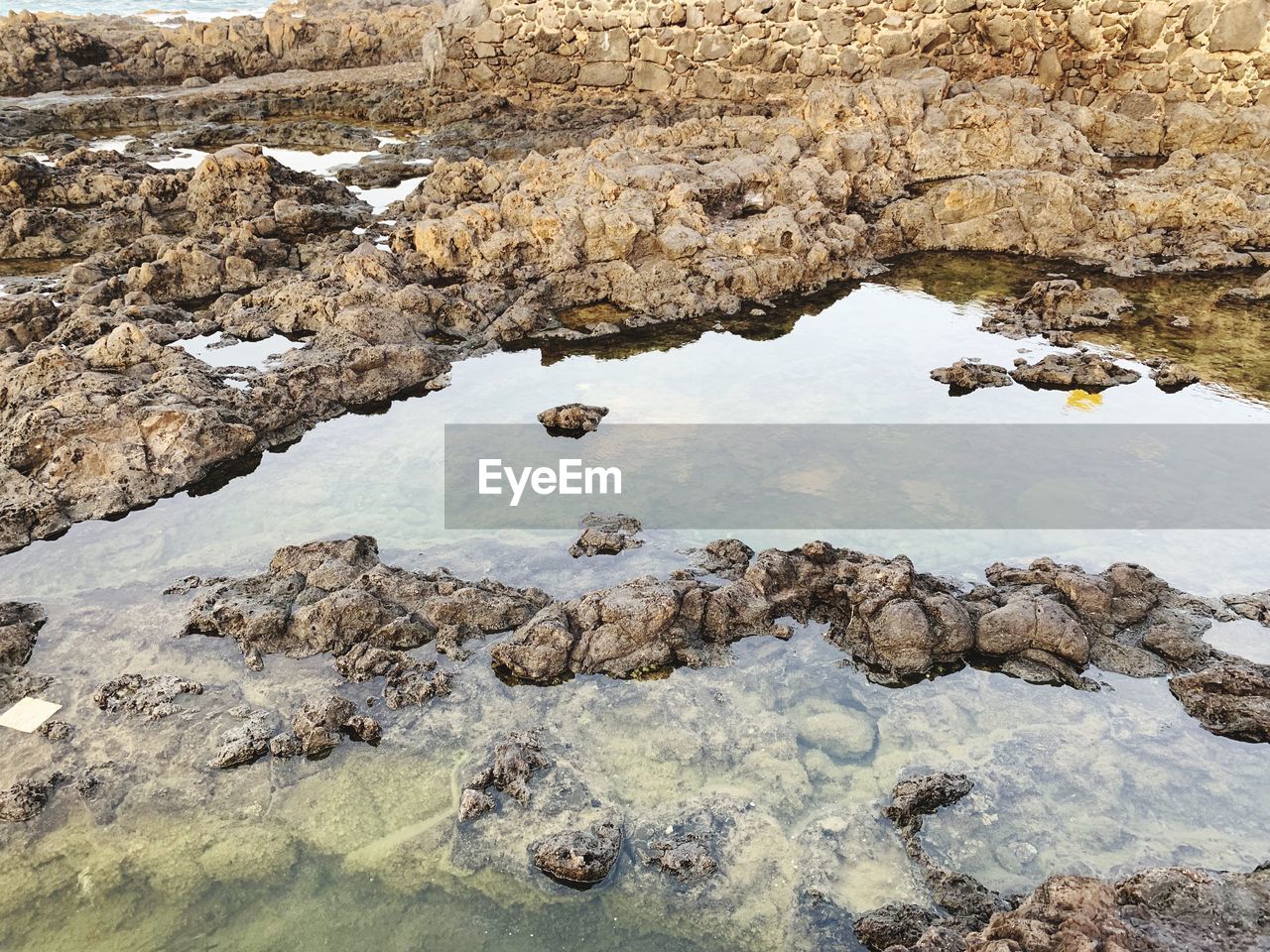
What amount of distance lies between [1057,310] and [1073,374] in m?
1.37

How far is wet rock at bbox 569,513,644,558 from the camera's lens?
5.32 m

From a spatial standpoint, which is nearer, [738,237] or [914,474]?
[914,474]

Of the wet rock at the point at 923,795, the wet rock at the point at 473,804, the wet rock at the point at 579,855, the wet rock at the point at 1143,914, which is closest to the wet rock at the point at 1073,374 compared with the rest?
the wet rock at the point at 923,795

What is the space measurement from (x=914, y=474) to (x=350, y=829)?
4012 mm

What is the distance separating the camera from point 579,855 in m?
3.50

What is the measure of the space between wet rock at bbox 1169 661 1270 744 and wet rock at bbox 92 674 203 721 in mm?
4666

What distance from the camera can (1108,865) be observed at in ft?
11.5

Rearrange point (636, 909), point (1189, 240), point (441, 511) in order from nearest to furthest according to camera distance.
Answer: point (636, 909) → point (441, 511) → point (1189, 240)

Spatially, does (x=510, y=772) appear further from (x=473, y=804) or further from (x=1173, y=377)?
(x=1173, y=377)

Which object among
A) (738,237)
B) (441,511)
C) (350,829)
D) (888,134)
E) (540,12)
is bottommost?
(350,829)

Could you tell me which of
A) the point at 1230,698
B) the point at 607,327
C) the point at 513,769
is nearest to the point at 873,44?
the point at 607,327

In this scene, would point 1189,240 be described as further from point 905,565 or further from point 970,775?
point 970,775

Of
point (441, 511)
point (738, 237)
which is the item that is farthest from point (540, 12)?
point (441, 511)

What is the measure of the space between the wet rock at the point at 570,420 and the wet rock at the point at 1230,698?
12.7 feet
